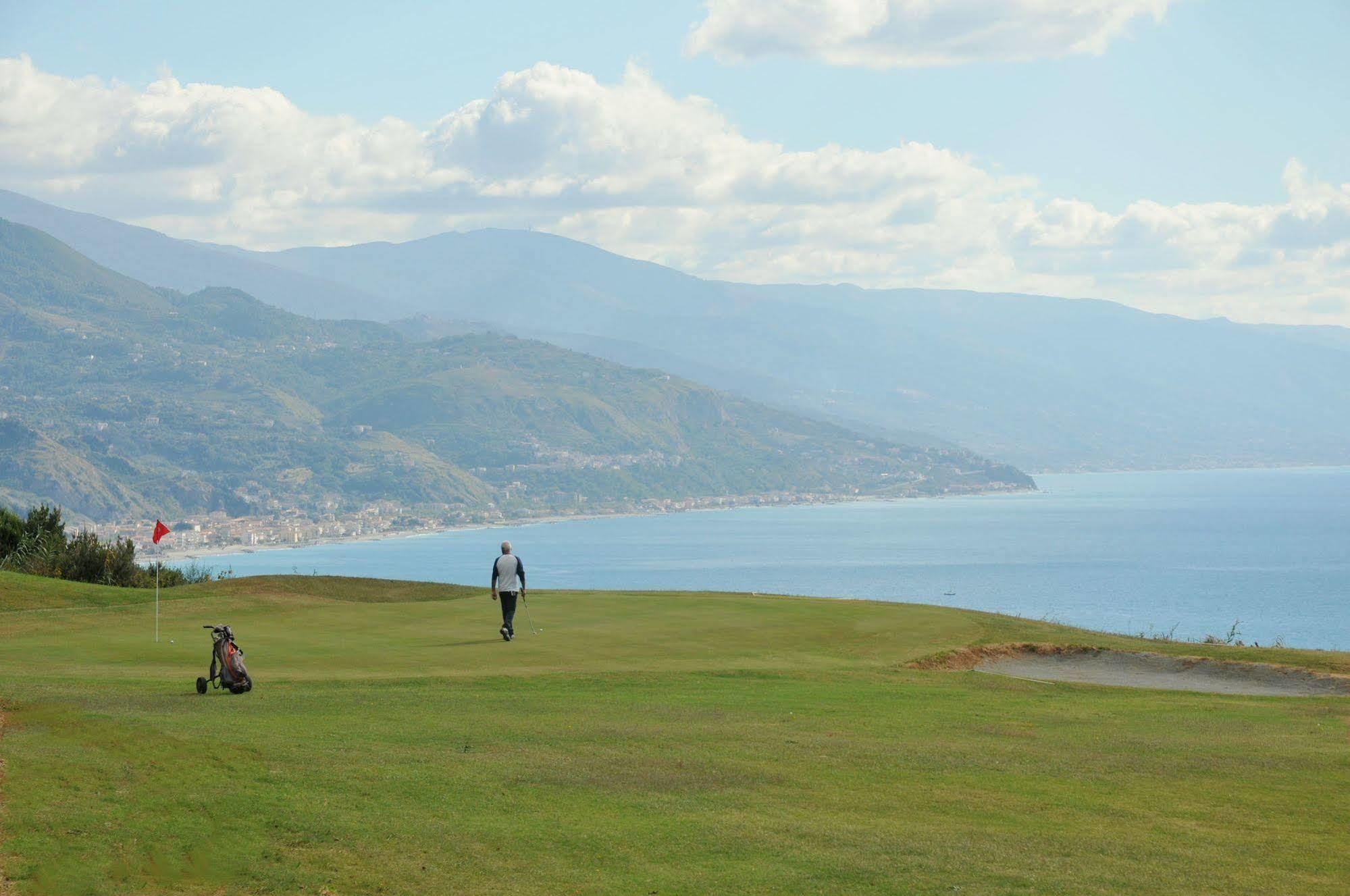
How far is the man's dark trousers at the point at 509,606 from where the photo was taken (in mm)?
21953

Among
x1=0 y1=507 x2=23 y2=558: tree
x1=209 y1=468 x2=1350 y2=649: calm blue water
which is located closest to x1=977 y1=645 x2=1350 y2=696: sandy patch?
x1=0 y1=507 x2=23 y2=558: tree

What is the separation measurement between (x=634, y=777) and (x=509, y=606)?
10.8 metres

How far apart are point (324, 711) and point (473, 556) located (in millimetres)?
150413

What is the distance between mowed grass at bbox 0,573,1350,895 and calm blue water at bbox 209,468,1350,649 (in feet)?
202

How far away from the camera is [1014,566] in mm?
136250

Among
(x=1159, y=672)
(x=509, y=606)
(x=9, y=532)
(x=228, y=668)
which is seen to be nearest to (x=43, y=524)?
(x=9, y=532)

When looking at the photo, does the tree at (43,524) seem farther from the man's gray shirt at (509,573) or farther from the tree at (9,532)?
the man's gray shirt at (509,573)

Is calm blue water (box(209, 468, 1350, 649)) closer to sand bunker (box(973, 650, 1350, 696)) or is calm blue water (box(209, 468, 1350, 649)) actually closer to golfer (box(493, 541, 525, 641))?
sand bunker (box(973, 650, 1350, 696))

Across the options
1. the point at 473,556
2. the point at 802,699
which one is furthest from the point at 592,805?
the point at 473,556

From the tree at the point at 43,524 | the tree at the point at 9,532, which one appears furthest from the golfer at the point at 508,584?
the tree at the point at 43,524

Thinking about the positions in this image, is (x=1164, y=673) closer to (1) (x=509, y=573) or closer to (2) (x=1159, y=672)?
(2) (x=1159, y=672)

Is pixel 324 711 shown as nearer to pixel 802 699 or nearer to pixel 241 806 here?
pixel 241 806

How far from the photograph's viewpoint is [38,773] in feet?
A: 35.8

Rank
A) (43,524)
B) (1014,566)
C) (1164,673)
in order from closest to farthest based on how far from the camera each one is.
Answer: (1164,673) → (43,524) → (1014,566)
